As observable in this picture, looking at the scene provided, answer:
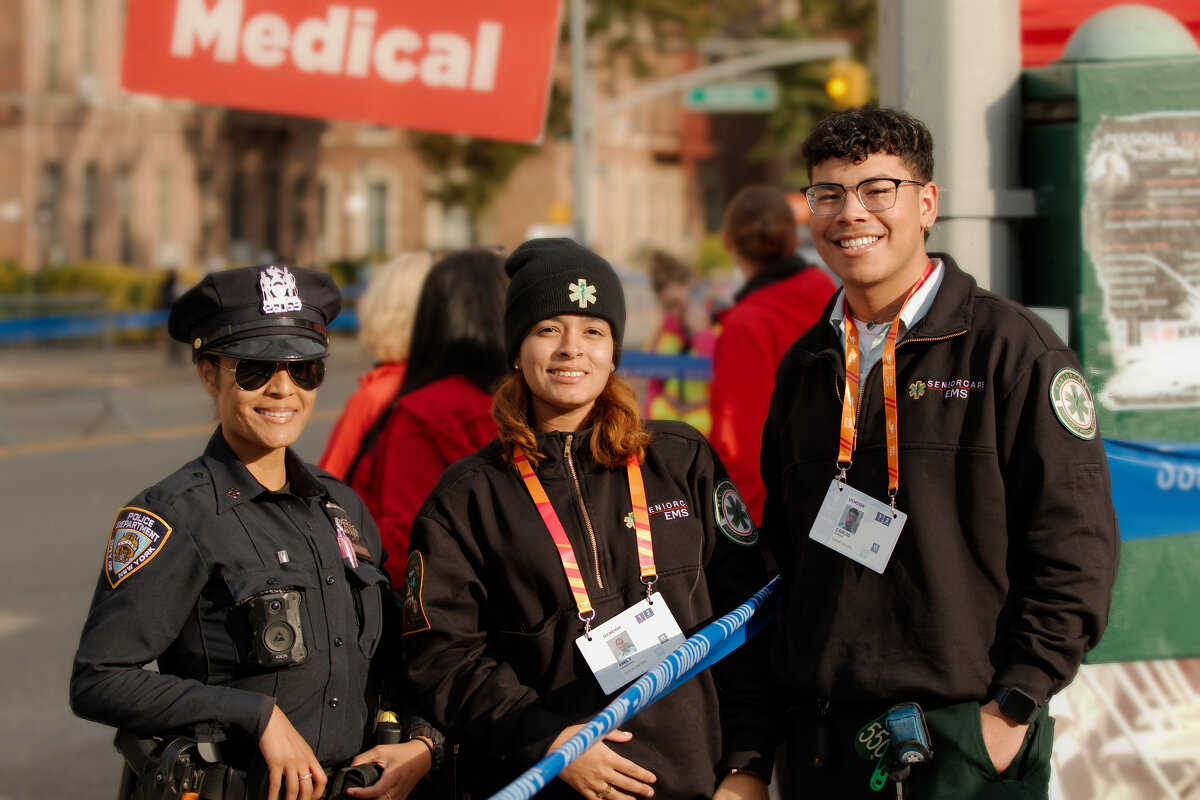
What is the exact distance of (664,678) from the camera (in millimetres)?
2713

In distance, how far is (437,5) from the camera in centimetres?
514

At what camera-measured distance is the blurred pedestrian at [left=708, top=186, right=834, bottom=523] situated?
462cm

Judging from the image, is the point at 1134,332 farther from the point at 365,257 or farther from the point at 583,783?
the point at 365,257

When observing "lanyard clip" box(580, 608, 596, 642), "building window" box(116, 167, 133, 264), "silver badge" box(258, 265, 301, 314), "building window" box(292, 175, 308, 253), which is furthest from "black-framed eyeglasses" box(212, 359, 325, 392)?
"building window" box(292, 175, 308, 253)

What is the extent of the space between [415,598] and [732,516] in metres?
0.73

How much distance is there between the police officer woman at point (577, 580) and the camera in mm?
2816

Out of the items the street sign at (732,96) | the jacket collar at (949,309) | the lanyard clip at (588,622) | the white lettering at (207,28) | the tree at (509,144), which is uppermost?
the tree at (509,144)

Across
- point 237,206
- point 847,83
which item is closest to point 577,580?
point 847,83

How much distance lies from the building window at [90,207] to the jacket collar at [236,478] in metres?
37.1

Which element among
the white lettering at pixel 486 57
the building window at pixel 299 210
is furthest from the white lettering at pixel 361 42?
the building window at pixel 299 210

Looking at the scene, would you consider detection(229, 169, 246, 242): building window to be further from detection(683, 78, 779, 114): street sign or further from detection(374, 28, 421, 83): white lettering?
detection(374, 28, 421, 83): white lettering

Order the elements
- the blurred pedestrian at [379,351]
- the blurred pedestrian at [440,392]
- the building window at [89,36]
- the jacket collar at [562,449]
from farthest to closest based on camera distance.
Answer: the building window at [89,36] → the blurred pedestrian at [379,351] → the blurred pedestrian at [440,392] → the jacket collar at [562,449]

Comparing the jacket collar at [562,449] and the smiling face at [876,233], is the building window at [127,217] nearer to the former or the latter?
the jacket collar at [562,449]

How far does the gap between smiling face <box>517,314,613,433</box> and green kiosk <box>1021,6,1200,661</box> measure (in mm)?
1371
